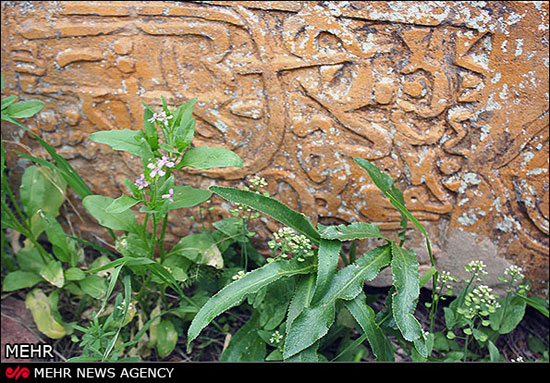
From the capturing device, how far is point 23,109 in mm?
1907

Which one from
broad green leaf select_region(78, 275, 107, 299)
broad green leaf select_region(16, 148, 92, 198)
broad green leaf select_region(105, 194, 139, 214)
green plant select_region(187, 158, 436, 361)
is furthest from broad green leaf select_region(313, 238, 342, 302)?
broad green leaf select_region(16, 148, 92, 198)

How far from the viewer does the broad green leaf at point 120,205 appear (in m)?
1.58

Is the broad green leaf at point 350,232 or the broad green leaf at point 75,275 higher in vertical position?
the broad green leaf at point 350,232

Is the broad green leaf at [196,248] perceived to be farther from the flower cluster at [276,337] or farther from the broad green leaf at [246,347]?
the flower cluster at [276,337]

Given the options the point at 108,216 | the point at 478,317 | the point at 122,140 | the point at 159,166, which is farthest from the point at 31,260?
the point at 478,317

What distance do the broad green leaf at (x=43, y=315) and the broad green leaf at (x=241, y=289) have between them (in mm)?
690

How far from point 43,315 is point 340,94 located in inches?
52.4

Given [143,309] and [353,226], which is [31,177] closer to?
[143,309]

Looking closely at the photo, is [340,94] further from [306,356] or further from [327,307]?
[306,356]

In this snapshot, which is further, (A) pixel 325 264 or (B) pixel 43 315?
(B) pixel 43 315

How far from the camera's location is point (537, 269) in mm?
2043

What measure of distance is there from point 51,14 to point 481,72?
1542 mm

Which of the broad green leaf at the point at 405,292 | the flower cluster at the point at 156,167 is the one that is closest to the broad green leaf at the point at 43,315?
the flower cluster at the point at 156,167

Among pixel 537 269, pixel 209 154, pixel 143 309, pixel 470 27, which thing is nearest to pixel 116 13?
pixel 209 154
